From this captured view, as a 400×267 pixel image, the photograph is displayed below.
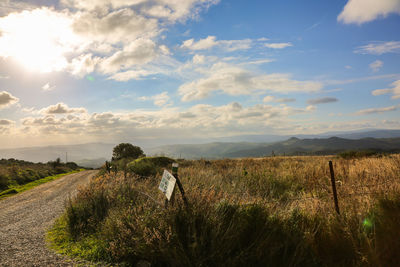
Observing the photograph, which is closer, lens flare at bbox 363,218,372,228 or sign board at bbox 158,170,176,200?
sign board at bbox 158,170,176,200

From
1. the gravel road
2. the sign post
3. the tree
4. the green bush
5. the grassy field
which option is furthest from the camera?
the tree

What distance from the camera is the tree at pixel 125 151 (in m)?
36.0

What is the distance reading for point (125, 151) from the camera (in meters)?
36.8

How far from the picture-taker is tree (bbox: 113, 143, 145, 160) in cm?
3602

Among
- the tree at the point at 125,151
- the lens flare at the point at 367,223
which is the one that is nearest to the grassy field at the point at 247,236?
the lens flare at the point at 367,223

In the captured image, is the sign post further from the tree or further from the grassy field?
the tree

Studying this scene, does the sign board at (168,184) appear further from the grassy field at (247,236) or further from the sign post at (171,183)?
the grassy field at (247,236)

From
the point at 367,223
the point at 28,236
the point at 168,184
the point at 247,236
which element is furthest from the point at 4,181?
the point at 367,223

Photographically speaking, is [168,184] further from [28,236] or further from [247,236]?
[28,236]

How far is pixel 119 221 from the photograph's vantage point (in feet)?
18.2

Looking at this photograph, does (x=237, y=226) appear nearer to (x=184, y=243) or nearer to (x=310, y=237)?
(x=184, y=243)

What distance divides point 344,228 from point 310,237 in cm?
72

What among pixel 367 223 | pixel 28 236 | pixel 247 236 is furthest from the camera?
pixel 28 236

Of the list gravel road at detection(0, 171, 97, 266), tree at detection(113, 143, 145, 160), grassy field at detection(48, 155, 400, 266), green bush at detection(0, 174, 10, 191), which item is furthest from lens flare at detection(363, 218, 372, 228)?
tree at detection(113, 143, 145, 160)
